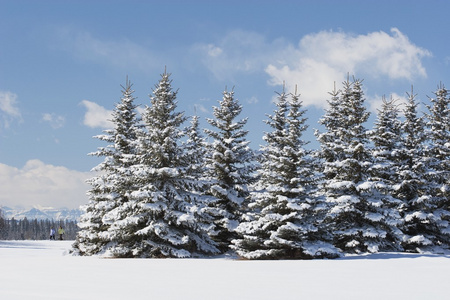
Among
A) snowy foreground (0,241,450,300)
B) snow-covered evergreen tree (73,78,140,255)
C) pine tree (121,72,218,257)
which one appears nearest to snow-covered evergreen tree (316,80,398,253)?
pine tree (121,72,218,257)

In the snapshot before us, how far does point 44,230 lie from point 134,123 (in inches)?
7162

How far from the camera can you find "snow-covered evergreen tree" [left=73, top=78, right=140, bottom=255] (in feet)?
71.6

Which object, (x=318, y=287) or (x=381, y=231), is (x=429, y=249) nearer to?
(x=381, y=231)

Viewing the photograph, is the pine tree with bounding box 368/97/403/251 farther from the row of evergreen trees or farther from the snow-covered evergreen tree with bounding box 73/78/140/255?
the snow-covered evergreen tree with bounding box 73/78/140/255

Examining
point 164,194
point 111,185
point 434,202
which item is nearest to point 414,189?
point 434,202

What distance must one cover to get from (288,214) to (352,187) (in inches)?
222

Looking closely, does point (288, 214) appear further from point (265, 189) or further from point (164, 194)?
point (164, 194)

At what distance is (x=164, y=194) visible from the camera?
2084 cm

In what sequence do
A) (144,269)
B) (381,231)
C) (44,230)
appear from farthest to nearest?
(44,230) < (381,231) < (144,269)

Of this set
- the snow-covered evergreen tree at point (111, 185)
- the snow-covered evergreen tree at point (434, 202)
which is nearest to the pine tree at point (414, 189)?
the snow-covered evergreen tree at point (434, 202)

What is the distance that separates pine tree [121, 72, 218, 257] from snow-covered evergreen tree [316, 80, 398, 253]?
24.0 ft

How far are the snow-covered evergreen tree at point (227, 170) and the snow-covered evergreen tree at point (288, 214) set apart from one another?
1.78 metres

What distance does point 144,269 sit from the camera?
1369 cm

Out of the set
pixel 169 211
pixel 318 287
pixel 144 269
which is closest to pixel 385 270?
pixel 318 287
